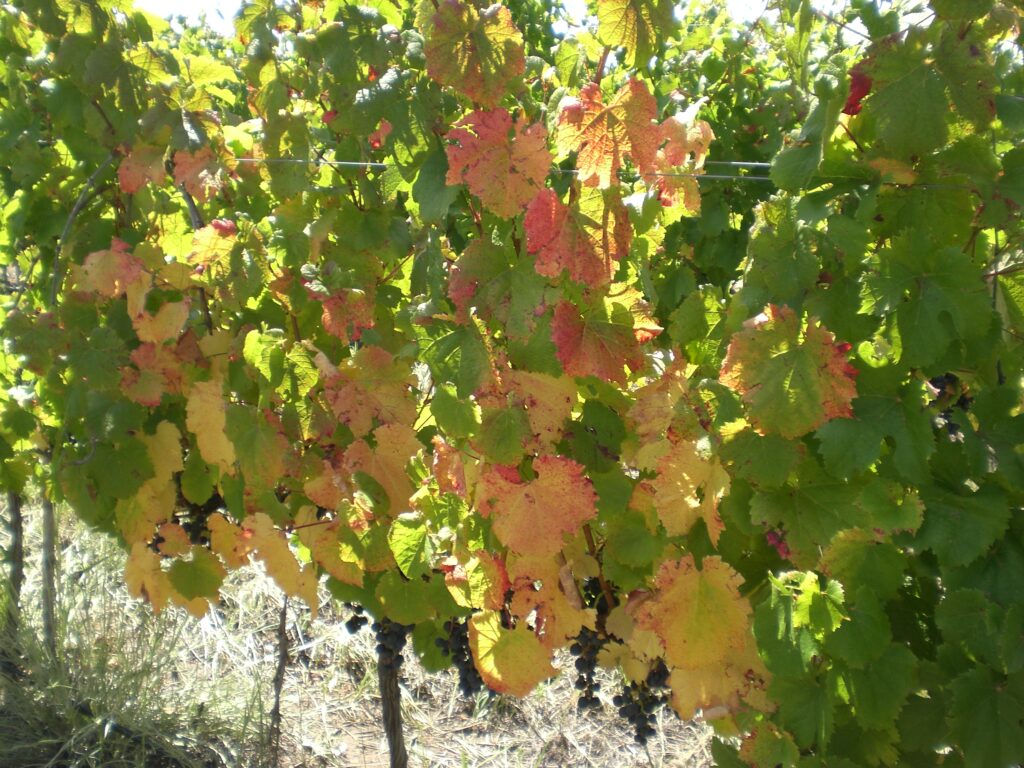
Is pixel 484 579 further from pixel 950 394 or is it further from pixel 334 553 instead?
pixel 950 394

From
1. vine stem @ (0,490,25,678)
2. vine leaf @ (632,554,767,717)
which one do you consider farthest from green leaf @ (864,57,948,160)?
vine stem @ (0,490,25,678)

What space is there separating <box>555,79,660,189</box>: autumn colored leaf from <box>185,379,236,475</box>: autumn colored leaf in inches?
37.8

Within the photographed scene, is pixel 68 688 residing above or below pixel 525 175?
below

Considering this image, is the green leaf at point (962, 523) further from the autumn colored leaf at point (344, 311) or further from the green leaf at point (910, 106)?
the autumn colored leaf at point (344, 311)

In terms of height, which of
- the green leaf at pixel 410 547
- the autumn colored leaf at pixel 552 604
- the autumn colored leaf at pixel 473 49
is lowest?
the autumn colored leaf at pixel 552 604

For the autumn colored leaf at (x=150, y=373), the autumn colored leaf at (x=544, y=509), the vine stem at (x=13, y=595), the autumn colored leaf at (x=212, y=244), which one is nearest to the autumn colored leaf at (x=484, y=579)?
the autumn colored leaf at (x=544, y=509)

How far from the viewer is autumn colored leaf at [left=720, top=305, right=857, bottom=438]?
1.09 metres

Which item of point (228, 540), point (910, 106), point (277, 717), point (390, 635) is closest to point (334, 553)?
point (228, 540)

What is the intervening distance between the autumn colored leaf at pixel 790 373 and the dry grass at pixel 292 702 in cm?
207

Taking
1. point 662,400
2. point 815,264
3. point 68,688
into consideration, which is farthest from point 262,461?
point 68,688

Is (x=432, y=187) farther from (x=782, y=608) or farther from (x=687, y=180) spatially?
(x=782, y=608)

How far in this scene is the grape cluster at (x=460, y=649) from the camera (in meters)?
1.83

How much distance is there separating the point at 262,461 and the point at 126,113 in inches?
34.4

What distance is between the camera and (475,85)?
4.13 ft
